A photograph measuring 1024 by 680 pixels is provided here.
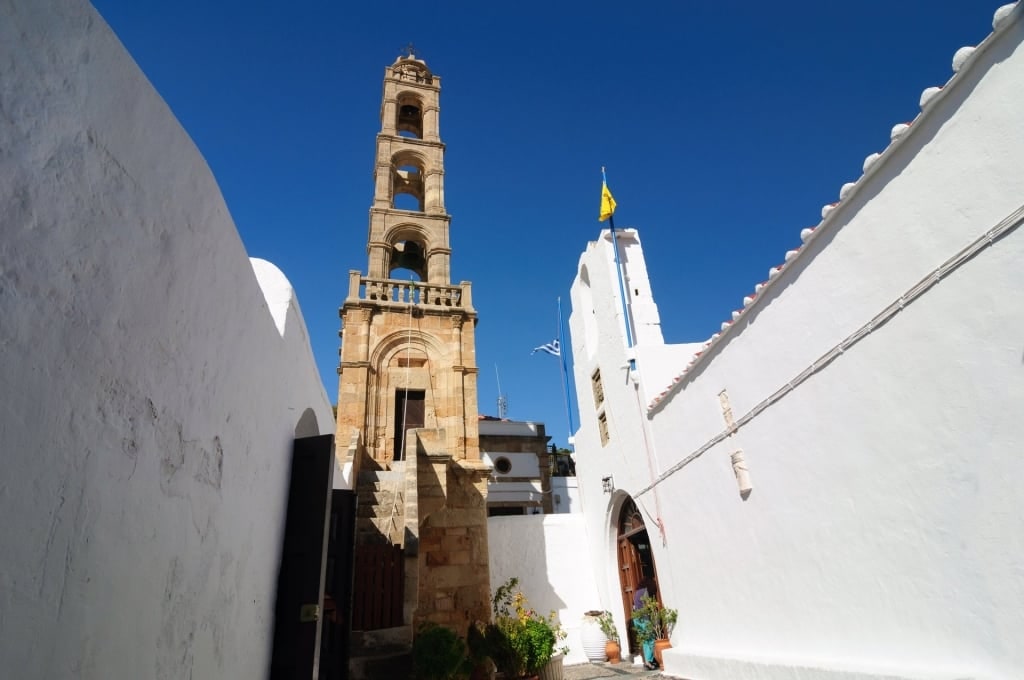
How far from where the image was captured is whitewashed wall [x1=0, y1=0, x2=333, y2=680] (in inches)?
61.9

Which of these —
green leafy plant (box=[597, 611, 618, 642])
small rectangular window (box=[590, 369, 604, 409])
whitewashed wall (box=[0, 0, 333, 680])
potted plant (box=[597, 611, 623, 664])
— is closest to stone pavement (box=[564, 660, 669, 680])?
potted plant (box=[597, 611, 623, 664])

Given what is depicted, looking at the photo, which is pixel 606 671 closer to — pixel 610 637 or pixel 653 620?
pixel 653 620

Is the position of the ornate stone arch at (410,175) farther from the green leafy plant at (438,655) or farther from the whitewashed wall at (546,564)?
the green leafy plant at (438,655)

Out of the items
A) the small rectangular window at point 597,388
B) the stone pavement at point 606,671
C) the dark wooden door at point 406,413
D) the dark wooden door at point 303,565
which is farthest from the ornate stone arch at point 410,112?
the stone pavement at point 606,671

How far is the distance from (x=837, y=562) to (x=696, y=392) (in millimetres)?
2848

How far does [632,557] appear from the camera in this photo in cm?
1024

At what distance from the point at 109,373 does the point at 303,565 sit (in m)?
2.69

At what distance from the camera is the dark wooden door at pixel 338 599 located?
5176mm

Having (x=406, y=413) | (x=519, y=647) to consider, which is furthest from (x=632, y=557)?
(x=406, y=413)

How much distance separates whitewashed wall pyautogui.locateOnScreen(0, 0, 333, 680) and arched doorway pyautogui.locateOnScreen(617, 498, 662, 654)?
8.00m

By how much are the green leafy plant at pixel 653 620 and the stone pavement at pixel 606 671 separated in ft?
1.65

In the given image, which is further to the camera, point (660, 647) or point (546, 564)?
point (546, 564)

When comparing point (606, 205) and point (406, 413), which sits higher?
point (606, 205)

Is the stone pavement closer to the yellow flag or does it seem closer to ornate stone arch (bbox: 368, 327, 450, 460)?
ornate stone arch (bbox: 368, 327, 450, 460)
